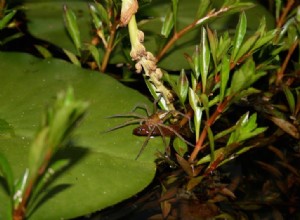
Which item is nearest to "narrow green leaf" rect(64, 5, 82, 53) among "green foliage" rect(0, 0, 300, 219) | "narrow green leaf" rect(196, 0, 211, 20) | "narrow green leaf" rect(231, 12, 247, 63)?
"green foliage" rect(0, 0, 300, 219)

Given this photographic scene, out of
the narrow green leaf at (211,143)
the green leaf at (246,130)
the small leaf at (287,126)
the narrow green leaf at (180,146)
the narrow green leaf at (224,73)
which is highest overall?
the narrow green leaf at (224,73)

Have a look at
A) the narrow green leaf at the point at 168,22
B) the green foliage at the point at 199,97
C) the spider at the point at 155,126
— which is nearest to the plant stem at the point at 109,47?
the green foliage at the point at 199,97

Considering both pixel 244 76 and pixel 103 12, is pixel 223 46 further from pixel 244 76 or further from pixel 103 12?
pixel 103 12

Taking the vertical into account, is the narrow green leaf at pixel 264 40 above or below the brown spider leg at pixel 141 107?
above

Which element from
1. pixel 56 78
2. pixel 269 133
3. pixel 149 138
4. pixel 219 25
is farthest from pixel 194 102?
pixel 219 25

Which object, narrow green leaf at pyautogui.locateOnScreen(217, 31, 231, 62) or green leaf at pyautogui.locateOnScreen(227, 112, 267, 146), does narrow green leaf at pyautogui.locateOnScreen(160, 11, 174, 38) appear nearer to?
narrow green leaf at pyautogui.locateOnScreen(217, 31, 231, 62)

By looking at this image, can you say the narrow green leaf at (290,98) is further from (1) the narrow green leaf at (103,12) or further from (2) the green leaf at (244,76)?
(1) the narrow green leaf at (103,12)

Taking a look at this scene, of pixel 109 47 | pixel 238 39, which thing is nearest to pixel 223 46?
pixel 238 39

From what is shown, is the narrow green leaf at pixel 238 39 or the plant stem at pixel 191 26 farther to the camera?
the plant stem at pixel 191 26

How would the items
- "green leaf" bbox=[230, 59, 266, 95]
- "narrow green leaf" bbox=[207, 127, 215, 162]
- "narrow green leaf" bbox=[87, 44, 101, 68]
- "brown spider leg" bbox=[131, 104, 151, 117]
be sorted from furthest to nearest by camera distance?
"narrow green leaf" bbox=[87, 44, 101, 68] < "brown spider leg" bbox=[131, 104, 151, 117] < "narrow green leaf" bbox=[207, 127, 215, 162] < "green leaf" bbox=[230, 59, 266, 95]
